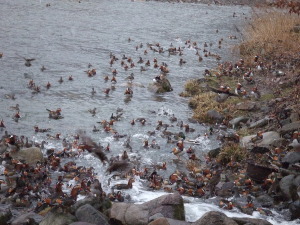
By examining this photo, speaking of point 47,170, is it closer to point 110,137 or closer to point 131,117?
point 110,137

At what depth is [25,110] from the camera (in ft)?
37.6

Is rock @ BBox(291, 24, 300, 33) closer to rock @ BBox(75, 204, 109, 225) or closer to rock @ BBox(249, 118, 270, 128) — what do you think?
rock @ BBox(249, 118, 270, 128)

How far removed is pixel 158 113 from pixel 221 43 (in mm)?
10052

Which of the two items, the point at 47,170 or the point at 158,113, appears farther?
the point at 158,113

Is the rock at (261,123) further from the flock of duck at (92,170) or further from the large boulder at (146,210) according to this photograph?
the large boulder at (146,210)

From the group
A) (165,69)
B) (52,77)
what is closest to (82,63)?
(52,77)

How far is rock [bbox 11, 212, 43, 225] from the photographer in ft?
21.5

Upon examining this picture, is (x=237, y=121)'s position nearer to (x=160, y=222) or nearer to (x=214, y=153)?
(x=214, y=153)

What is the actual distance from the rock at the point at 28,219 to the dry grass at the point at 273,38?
42.0 feet

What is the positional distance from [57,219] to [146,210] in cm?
146

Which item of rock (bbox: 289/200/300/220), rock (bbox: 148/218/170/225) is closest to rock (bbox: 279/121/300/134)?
rock (bbox: 289/200/300/220)

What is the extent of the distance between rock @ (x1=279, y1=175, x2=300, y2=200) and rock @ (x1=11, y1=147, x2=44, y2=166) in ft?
15.3

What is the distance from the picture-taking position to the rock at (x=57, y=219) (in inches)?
258

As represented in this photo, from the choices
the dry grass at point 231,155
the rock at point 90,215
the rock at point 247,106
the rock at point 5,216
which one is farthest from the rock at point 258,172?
the rock at point 5,216
